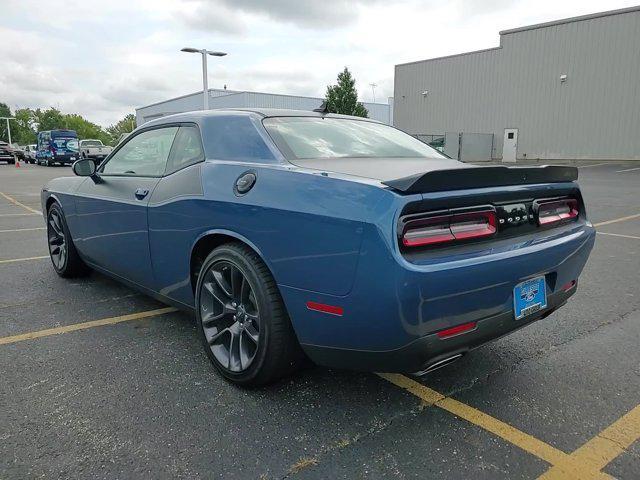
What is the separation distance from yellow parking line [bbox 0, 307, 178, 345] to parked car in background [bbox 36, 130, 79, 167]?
31398 millimetres

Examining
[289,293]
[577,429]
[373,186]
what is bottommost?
[577,429]

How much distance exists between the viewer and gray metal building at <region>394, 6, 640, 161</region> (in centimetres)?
2616

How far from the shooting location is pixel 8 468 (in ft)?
6.66

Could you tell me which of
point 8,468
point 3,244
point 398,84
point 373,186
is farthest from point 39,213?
point 398,84

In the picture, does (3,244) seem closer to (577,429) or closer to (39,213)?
(39,213)

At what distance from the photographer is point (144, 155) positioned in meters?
3.65

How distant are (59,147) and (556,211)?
112 ft

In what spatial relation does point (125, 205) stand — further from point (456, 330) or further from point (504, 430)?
point (504, 430)

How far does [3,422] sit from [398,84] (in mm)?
38628

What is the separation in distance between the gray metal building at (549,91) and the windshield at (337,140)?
27606 mm

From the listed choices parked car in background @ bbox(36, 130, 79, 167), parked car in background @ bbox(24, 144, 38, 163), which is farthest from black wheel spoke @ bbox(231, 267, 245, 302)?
parked car in background @ bbox(24, 144, 38, 163)

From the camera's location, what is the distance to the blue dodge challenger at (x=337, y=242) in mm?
2029

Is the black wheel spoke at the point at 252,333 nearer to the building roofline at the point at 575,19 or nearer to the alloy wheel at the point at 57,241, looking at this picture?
the alloy wheel at the point at 57,241

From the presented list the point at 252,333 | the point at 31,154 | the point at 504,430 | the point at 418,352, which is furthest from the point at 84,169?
the point at 31,154
